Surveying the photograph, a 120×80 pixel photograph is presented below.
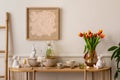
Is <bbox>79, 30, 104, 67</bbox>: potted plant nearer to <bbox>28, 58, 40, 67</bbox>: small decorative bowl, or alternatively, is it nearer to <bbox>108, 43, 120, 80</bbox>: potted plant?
<bbox>108, 43, 120, 80</bbox>: potted plant

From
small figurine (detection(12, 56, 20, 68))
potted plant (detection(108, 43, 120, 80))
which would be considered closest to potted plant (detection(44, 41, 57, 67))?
small figurine (detection(12, 56, 20, 68))

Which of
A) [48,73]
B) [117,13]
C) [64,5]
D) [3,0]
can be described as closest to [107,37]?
[117,13]

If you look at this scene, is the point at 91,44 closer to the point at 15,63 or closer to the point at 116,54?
the point at 116,54

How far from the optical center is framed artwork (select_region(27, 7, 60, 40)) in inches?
131

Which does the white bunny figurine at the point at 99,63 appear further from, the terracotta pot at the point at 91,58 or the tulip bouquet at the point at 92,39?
the tulip bouquet at the point at 92,39

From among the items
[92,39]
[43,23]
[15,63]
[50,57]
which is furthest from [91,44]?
[15,63]

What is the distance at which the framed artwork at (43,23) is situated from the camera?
3.32 meters

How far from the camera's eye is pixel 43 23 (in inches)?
131

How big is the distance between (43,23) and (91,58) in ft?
2.76

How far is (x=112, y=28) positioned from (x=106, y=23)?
111mm

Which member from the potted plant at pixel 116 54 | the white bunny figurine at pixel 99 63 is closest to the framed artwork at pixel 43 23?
the white bunny figurine at pixel 99 63

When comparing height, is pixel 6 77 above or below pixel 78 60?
below

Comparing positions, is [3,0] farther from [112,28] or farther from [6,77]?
[112,28]

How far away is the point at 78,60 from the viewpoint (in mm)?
3348
